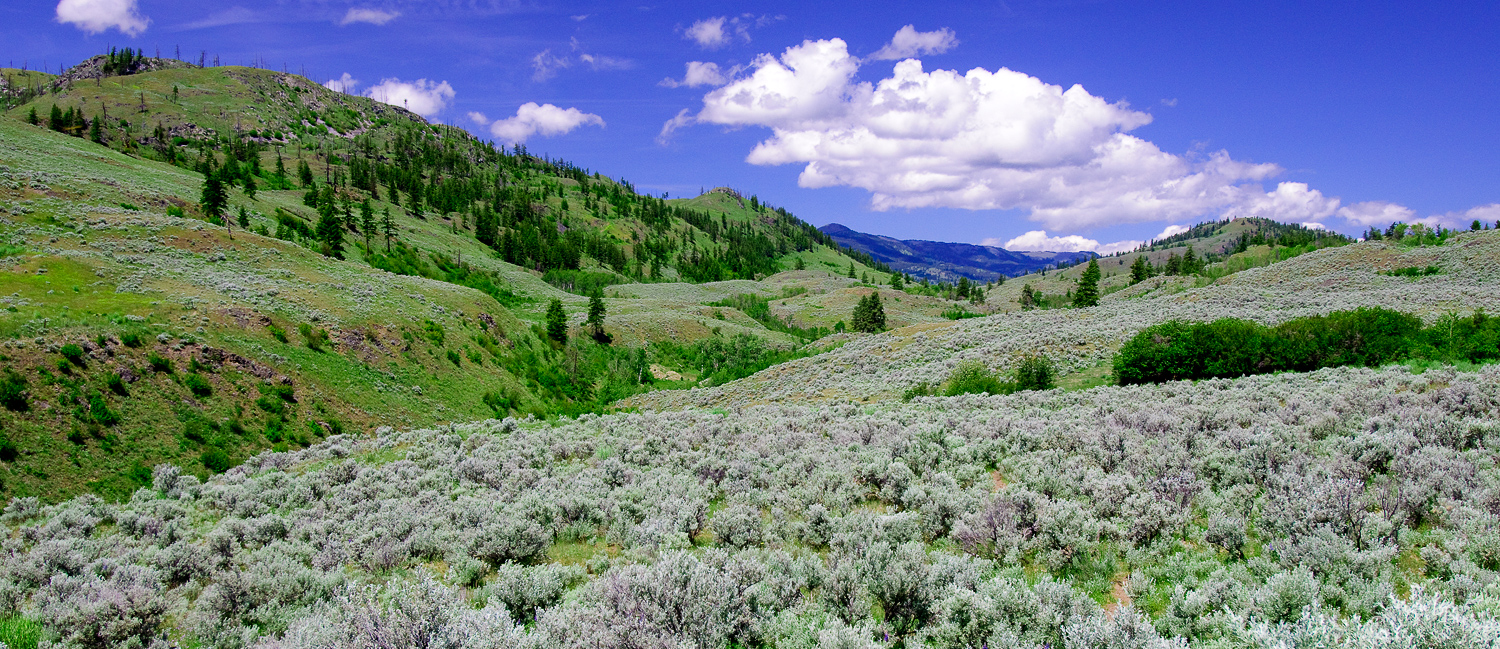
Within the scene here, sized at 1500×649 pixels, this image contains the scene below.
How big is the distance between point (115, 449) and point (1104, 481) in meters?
28.7

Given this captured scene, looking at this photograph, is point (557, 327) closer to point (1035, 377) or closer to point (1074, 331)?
point (1074, 331)

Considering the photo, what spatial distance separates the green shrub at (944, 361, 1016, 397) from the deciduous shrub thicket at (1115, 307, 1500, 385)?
456 cm

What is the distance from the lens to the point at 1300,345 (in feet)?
64.5

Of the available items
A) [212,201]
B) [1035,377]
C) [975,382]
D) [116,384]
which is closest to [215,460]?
[116,384]

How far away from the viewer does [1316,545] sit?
5211mm

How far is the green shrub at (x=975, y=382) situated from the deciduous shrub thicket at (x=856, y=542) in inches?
403

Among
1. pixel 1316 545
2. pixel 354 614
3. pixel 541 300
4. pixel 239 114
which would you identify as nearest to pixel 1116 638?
pixel 1316 545

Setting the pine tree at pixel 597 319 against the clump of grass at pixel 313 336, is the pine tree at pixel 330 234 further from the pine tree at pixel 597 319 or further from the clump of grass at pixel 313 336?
the clump of grass at pixel 313 336

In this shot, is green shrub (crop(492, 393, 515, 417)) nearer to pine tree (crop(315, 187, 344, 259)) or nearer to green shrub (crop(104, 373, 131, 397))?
green shrub (crop(104, 373, 131, 397))

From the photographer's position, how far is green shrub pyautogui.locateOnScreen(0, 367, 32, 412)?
1800cm

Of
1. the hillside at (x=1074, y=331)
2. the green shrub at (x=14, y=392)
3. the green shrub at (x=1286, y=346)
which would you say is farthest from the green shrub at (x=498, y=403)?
the green shrub at (x=1286, y=346)

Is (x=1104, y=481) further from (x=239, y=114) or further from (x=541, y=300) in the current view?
(x=239, y=114)

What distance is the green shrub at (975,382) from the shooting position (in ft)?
73.0

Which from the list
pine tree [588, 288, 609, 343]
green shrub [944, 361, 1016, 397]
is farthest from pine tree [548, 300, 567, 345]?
green shrub [944, 361, 1016, 397]
